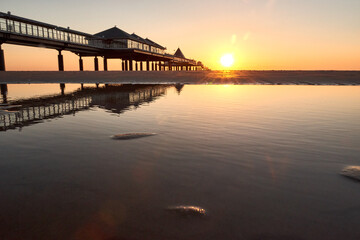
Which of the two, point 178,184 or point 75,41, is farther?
point 75,41

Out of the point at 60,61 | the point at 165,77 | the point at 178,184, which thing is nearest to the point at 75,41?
the point at 60,61

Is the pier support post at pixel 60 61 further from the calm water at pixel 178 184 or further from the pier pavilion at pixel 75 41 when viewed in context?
the calm water at pixel 178 184

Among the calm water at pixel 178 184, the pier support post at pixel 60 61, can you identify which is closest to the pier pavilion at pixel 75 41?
the pier support post at pixel 60 61

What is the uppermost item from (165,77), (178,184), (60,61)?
(60,61)

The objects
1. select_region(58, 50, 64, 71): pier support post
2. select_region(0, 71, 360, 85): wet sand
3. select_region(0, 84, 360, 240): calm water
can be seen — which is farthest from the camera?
select_region(58, 50, 64, 71): pier support post

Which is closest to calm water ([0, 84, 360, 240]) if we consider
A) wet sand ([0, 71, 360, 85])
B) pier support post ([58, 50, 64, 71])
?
wet sand ([0, 71, 360, 85])

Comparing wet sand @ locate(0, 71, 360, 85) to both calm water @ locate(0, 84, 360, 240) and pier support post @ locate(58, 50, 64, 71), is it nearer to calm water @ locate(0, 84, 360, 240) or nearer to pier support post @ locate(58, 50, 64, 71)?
pier support post @ locate(58, 50, 64, 71)

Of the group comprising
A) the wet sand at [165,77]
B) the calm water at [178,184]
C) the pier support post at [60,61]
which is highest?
the pier support post at [60,61]

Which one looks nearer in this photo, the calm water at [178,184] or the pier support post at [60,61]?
the calm water at [178,184]

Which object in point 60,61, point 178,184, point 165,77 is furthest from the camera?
point 60,61

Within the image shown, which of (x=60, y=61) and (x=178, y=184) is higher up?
(x=60, y=61)

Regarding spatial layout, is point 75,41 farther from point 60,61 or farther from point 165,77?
point 165,77

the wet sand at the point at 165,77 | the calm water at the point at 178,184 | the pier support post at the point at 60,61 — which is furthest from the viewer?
the pier support post at the point at 60,61

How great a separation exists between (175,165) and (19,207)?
1.51m
